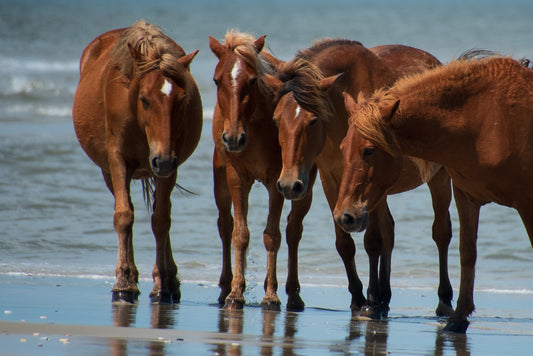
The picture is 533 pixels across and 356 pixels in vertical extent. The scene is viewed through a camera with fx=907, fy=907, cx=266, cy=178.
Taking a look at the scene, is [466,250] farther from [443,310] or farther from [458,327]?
[443,310]

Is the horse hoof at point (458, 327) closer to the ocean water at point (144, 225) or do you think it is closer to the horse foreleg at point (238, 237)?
the horse foreleg at point (238, 237)

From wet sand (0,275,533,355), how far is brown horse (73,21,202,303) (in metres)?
0.36

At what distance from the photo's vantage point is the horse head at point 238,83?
20.7 ft

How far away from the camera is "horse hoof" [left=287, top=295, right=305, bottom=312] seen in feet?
22.5

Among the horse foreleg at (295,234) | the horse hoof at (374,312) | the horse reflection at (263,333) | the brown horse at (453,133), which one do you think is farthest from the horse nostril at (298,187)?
the horse hoof at (374,312)

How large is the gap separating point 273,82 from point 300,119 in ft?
1.72

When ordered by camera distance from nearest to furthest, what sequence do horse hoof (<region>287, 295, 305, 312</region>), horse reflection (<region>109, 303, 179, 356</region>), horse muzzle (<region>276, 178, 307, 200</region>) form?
horse reflection (<region>109, 303, 179, 356</region>), horse muzzle (<region>276, 178, 307, 200</region>), horse hoof (<region>287, 295, 305, 312</region>)

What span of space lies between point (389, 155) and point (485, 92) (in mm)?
695

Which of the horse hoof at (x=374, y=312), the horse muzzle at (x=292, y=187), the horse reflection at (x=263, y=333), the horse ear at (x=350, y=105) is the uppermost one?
the horse ear at (x=350, y=105)

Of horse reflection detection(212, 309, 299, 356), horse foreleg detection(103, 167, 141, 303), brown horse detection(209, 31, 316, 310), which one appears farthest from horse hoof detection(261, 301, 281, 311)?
Result: horse foreleg detection(103, 167, 141, 303)

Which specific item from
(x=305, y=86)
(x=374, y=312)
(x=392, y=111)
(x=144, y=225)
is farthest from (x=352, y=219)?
(x=144, y=225)

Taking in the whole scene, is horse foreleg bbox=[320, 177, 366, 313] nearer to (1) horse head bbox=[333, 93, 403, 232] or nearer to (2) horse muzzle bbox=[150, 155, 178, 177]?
(2) horse muzzle bbox=[150, 155, 178, 177]

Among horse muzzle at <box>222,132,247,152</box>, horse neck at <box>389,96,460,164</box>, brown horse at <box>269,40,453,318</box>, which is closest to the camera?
horse neck at <box>389,96,460,164</box>

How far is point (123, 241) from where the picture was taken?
22.6 feet
